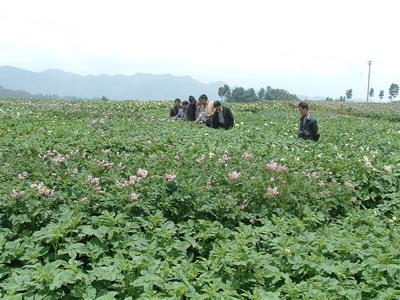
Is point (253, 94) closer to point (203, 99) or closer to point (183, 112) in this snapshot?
point (183, 112)

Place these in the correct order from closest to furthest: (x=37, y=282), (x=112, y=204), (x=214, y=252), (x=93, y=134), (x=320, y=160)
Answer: (x=37, y=282) → (x=214, y=252) → (x=112, y=204) → (x=320, y=160) → (x=93, y=134)

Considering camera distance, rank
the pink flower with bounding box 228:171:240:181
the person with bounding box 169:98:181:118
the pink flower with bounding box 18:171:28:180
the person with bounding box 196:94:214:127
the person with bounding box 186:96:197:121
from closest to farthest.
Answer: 1. the pink flower with bounding box 18:171:28:180
2. the pink flower with bounding box 228:171:240:181
3. the person with bounding box 196:94:214:127
4. the person with bounding box 186:96:197:121
5. the person with bounding box 169:98:181:118

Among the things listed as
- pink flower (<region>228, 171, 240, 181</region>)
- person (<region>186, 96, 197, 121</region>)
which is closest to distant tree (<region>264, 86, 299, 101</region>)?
person (<region>186, 96, 197, 121</region>)

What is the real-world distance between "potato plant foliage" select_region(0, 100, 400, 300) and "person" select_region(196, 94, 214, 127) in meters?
6.30

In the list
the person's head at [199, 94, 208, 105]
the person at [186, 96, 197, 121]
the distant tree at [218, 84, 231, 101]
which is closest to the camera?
the person's head at [199, 94, 208, 105]

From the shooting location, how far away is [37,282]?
3195mm

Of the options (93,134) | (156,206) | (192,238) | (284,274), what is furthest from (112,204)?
(93,134)

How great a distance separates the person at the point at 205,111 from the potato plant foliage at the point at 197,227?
6.30 meters

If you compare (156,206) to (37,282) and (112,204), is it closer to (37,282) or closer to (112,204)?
(112,204)

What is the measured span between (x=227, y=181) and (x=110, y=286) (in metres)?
2.74

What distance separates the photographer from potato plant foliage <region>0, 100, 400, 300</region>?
3363 millimetres

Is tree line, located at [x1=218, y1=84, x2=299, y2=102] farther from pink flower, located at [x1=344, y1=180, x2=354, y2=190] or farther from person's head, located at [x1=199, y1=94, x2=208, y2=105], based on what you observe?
pink flower, located at [x1=344, y1=180, x2=354, y2=190]

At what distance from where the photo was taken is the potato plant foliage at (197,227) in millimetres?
3363

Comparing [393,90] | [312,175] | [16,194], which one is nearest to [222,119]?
[312,175]
